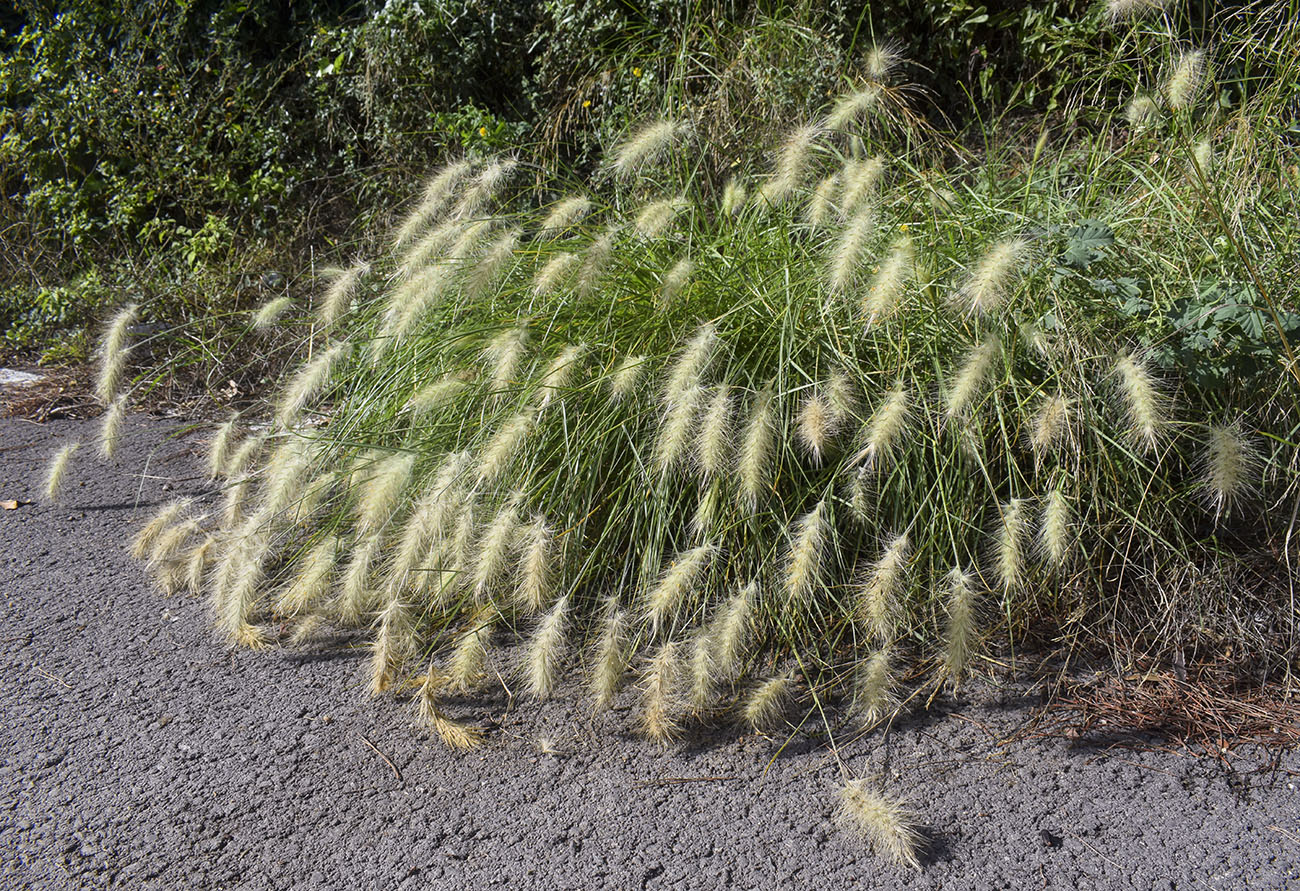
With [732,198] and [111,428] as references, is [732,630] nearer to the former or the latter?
[732,198]

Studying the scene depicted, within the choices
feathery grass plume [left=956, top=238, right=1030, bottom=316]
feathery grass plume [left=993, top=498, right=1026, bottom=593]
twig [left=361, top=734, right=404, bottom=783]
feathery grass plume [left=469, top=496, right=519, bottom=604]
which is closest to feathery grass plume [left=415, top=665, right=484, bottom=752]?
twig [left=361, top=734, right=404, bottom=783]

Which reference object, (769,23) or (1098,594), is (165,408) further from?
(1098,594)

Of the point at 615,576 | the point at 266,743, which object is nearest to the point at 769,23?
the point at 615,576

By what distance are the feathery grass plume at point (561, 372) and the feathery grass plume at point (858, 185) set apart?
2.56ft

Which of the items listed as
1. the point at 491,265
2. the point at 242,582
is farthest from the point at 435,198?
the point at 242,582

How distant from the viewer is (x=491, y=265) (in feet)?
9.07

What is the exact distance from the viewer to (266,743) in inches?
93.7

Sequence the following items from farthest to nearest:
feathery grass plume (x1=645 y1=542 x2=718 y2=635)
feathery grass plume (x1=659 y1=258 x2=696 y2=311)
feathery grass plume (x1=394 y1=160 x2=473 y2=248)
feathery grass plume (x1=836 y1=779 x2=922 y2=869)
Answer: feathery grass plume (x1=394 y1=160 x2=473 y2=248) < feathery grass plume (x1=659 y1=258 x2=696 y2=311) < feathery grass plume (x1=645 y1=542 x2=718 y2=635) < feathery grass plume (x1=836 y1=779 x2=922 y2=869)

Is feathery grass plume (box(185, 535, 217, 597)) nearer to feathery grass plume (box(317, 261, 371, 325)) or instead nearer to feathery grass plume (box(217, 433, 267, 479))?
feathery grass plume (box(217, 433, 267, 479))

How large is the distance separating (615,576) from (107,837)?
1.28m

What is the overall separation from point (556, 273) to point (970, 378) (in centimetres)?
109

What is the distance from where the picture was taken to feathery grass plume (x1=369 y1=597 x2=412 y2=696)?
2457 millimetres

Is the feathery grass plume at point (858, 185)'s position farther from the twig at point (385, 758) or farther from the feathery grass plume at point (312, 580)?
the twig at point (385, 758)

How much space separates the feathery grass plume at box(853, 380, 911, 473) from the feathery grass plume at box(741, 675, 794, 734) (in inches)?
20.7
